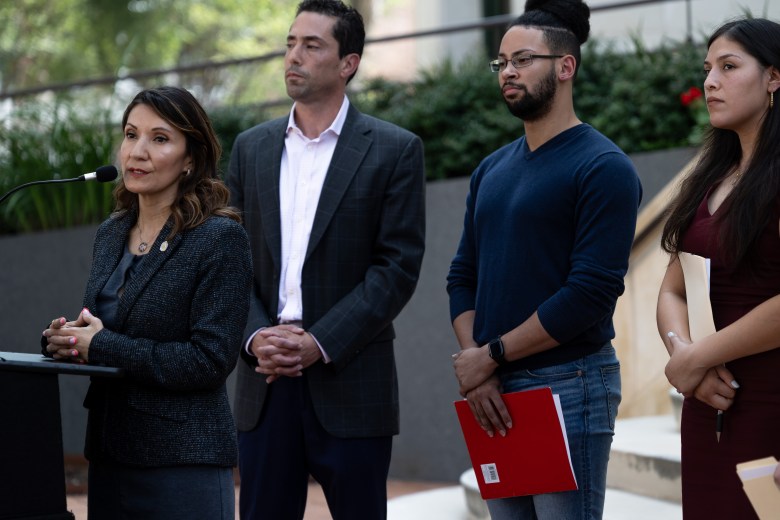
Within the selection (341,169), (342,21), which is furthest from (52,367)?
(342,21)

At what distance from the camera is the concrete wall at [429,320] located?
6855mm

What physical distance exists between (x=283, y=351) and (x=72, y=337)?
1.01 m

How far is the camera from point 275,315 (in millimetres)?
3988

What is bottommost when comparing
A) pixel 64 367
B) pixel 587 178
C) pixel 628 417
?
pixel 628 417

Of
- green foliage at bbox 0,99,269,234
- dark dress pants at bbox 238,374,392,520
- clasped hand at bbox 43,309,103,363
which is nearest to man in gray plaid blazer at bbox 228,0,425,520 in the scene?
dark dress pants at bbox 238,374,392,520

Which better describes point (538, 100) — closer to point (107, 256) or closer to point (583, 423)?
point (583, 423)

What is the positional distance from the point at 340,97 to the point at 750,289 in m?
1.80

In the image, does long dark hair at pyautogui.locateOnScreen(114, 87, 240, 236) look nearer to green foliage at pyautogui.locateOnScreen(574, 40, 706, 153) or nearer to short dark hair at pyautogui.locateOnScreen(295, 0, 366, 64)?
short dark hair at pyautogui.locateOnScreen(295, 0, 366, 64)

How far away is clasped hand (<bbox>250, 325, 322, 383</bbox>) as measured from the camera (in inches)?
149

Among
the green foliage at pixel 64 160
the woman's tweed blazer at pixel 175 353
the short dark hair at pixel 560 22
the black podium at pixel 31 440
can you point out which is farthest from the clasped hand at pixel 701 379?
the green foliage at pixel 64 160

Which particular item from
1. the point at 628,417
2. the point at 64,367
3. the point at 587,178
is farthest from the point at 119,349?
the point at 628,417

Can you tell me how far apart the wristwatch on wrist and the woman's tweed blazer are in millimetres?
753

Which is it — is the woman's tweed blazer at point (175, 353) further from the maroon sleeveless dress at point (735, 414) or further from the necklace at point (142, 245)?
the maroon sleeveless dress at point (735, 414)

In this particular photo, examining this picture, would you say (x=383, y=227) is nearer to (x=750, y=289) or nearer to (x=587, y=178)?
(x=587, y=178)
